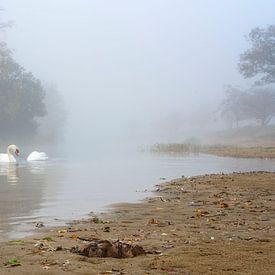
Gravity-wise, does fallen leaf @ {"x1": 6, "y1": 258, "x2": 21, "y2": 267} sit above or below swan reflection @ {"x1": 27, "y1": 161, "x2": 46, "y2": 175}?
below

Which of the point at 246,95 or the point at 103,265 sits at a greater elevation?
the point at 246,95

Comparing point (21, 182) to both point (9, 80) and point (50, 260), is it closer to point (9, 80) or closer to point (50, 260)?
point (50, 260)

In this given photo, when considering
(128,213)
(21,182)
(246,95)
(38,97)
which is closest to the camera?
(128,213)

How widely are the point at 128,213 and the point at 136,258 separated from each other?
4.43 m

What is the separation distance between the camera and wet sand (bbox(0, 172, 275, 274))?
5.66 m

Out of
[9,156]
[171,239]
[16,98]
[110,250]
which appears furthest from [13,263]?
[16,98]

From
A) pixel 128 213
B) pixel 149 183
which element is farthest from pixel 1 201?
pixel 149 183

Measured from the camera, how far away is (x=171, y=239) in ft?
24.1

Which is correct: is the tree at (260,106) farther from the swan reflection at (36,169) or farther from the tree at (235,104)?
the swan reflection at (36,169)

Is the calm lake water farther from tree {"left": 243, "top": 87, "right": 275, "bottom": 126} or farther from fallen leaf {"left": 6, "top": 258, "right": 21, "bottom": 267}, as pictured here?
tree {"left": 243, "top": 87, "right": 275, "bottom": 126}

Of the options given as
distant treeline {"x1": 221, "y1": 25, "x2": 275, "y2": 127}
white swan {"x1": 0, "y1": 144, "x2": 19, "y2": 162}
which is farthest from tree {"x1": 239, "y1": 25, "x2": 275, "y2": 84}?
white swan {"x1": 0, "y1": 144, "x2": 19, "y2": 162}

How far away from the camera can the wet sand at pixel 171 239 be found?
5656 millimetres

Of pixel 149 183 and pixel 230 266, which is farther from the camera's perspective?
pixel 149 183

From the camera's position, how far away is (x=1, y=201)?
12297 millimetres
